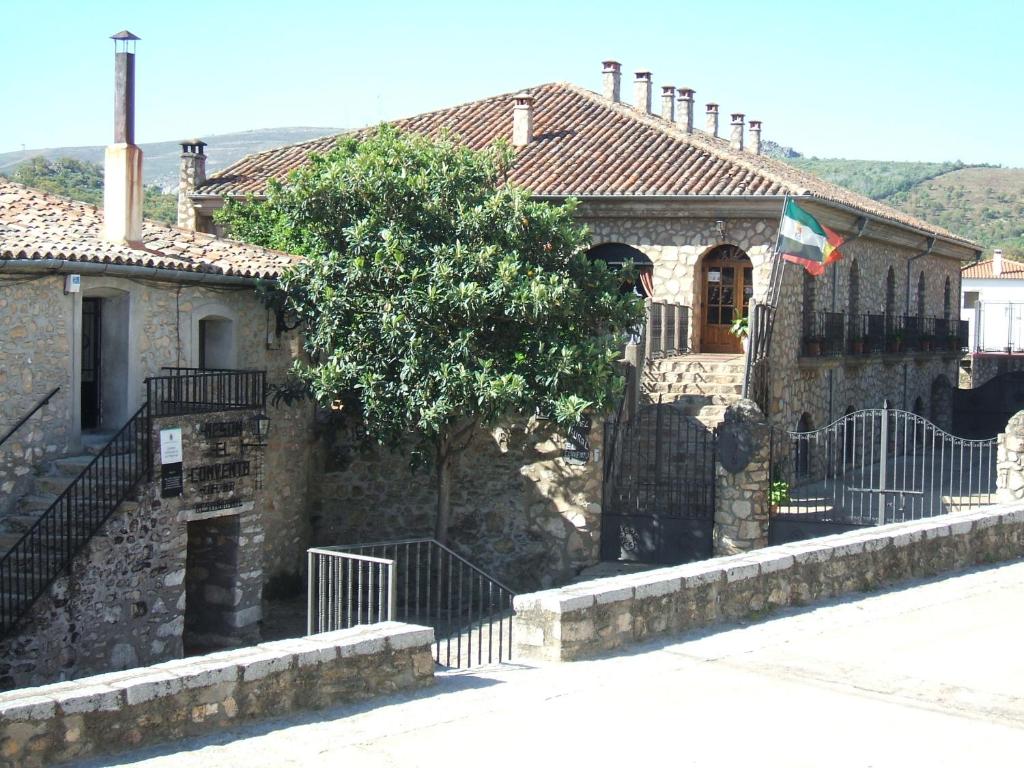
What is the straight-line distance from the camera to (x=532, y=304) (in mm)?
16312

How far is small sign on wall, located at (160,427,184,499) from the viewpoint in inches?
577

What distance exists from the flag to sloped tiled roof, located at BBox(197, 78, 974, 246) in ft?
2.81

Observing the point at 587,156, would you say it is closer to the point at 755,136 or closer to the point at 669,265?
the point at 669,265

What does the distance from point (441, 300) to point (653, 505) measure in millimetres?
4322

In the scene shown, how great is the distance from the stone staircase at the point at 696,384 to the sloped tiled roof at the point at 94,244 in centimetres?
616

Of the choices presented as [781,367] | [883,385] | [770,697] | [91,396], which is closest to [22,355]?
[91,396]

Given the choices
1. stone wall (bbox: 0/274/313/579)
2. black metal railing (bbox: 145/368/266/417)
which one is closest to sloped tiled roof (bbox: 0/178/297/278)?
stone wall (bbox: 0/274/313/579)

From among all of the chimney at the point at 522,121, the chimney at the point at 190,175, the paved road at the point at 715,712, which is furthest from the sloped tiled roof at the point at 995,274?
the paved road at the point at 715,712

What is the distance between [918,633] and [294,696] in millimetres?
5385

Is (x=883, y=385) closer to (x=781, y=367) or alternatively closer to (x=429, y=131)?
(x=781, y=367)

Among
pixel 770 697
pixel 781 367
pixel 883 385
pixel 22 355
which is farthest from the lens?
pixel 883 385

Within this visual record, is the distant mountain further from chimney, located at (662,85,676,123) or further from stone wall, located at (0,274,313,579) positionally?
stone wall, located at (0,274,313,579)

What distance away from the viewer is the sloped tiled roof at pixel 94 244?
14500mm

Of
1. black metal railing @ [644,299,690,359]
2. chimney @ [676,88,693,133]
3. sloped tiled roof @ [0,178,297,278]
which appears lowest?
black metal railing @ [644,299,690,359]
